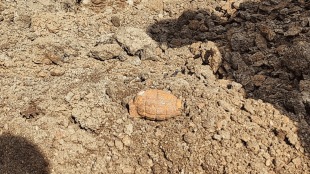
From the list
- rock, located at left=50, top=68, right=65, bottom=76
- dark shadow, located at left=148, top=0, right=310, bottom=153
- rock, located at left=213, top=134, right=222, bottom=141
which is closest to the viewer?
rock, located at left=213, top=134, right=222, bottom=141

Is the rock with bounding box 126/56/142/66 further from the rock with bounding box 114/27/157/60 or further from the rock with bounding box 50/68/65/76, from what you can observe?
the rock with bounding box 50/68/65/76

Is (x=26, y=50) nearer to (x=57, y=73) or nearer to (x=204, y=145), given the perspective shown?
(x=57, y=73)

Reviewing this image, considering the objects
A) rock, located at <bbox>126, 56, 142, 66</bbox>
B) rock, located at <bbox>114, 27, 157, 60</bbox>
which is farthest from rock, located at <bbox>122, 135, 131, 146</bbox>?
rock, located at <bbox>114, 27, 157, 60</bbox>

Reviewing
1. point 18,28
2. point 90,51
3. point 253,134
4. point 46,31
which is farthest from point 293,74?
point 18,28

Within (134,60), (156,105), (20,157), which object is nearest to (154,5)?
(134,60)

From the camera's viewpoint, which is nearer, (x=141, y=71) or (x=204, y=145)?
(x=204, y=145)

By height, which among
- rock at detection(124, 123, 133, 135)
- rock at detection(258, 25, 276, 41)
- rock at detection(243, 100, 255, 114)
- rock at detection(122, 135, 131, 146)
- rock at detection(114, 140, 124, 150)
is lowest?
rock at detection(114, 140, 124, 150)
